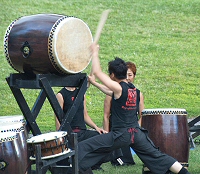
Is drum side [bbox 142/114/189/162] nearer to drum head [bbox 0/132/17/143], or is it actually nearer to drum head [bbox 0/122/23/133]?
drum head [bbox 0/122/23/133]

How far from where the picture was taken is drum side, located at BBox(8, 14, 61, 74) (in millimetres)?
6008

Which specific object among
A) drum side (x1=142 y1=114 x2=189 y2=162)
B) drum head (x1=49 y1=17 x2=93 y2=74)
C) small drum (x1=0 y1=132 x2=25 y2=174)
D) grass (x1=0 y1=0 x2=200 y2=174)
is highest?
drum head (x1=49 y1=17 x2=93 y2=74)

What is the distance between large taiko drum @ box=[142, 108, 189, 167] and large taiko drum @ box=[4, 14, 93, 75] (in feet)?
4.24

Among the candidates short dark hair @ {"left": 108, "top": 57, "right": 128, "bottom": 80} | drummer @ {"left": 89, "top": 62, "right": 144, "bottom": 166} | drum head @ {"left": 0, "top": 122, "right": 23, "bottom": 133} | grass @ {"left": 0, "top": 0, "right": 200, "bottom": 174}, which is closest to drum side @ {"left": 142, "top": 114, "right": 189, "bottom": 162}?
drummer @ {"left": 89, "top": 62, "right": 144, "bottom": 166}

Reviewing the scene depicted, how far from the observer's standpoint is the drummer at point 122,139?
6.22 m

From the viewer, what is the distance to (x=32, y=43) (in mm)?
6035

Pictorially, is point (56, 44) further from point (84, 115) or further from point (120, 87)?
point (84, 115)

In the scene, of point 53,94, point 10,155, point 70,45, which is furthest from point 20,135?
point 70,45

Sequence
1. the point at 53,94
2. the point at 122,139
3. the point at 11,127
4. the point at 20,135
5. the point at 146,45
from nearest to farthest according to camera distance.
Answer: the point at 11,127 → the point at 20,135 → the point at 53,94 → the point at 122,139 → the point at 146,45

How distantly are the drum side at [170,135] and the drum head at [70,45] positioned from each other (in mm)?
1255

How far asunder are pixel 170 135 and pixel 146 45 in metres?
9.65

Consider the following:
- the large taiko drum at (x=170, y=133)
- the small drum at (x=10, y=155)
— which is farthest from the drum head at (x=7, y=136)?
the large taiko drum at (x=170, y=133)

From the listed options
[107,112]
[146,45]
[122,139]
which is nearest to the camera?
[122,139]

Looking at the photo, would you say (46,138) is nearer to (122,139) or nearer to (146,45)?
(122,139)
